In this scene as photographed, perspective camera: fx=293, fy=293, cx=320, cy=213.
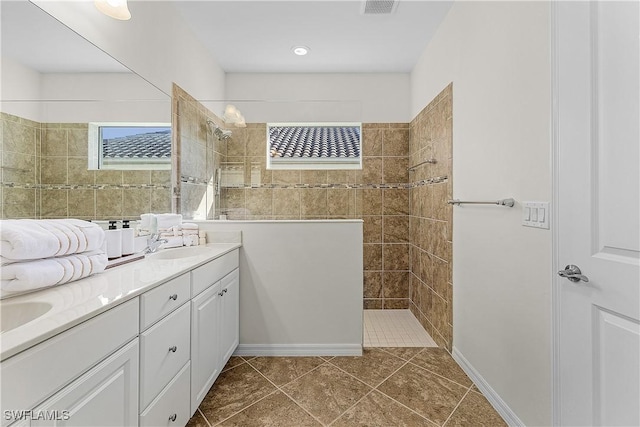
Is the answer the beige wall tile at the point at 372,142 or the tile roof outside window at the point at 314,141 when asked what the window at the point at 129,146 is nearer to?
the tile roof outside window at the point at 314,141

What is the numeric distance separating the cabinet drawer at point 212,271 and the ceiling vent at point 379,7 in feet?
7.10

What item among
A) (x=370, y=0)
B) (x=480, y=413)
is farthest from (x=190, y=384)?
(x=370, y=0)

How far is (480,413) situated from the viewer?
1.67 m

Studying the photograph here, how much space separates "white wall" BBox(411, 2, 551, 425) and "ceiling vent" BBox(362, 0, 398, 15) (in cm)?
51

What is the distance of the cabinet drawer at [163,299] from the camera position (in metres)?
1.14

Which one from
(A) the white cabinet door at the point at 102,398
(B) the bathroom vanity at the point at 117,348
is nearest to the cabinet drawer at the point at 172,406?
(B) the bathroom vanity at the point at 117,348

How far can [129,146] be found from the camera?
1841mm

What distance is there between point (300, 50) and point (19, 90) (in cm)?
239

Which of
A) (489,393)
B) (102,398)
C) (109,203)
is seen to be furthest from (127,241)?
(489,393)

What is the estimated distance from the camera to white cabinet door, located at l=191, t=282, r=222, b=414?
1561mm

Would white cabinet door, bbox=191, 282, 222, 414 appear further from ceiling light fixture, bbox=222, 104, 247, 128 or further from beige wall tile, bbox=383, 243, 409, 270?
beige wall tile, bbox=383, 243, 409, 270

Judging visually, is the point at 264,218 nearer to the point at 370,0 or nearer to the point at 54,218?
the point at 54,218

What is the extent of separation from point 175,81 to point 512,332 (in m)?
2.93

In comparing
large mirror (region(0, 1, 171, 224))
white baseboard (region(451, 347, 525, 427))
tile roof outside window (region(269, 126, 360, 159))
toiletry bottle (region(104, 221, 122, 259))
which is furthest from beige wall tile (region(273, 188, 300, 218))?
white baseboard (region(451, 347, 525, 427))
